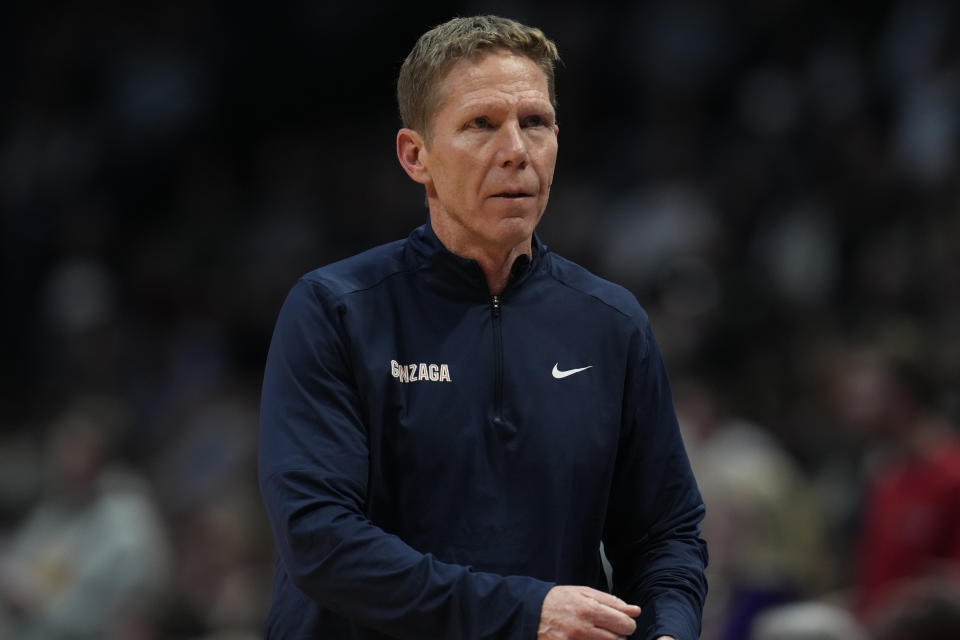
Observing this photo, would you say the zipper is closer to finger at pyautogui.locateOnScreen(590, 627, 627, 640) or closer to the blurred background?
finger at pyautogui.locateOnScreen(590, 627, 627, 640)

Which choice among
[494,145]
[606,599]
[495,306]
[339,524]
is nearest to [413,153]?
[494,145]

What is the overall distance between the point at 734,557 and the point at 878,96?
4509 millimetres

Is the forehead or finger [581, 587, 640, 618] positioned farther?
the forehead

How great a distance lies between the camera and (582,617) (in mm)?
2758

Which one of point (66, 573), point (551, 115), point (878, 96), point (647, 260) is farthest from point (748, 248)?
point (551, 115)

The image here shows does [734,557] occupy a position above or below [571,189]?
below

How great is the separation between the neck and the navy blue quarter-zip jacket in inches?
1.0

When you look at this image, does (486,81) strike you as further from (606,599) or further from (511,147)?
(606,599)

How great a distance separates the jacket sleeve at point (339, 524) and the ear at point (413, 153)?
1.11 feet

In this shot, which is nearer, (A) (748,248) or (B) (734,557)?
(B) (734,557)

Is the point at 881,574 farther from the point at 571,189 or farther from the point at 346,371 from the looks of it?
the point at 571,189

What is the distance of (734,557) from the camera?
271 inches

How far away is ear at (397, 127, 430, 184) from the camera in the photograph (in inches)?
126

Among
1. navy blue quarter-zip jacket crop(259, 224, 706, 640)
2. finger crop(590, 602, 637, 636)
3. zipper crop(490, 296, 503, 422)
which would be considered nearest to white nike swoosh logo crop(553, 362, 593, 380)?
navy blue quarter-zip jacket crop(259, 224, 706, 640)
